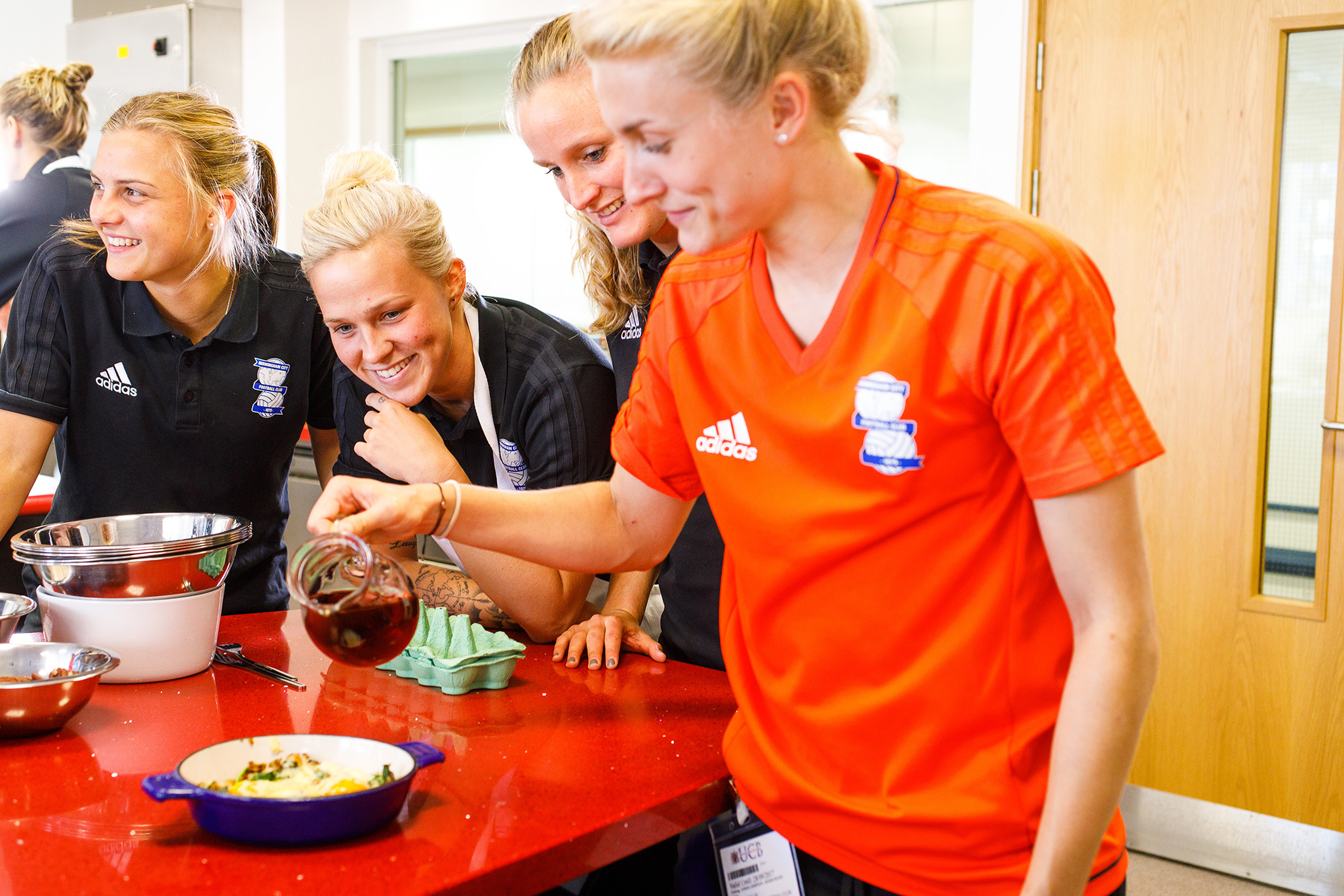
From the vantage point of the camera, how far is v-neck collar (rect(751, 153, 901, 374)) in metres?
0.93

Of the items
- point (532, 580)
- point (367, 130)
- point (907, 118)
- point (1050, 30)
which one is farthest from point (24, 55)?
point (532, 580)

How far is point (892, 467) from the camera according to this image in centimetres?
91

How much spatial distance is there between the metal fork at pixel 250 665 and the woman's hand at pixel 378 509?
32 cm

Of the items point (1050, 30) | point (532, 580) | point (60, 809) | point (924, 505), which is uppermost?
point (1050, 30)

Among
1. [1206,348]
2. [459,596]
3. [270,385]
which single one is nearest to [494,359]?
[459,596]

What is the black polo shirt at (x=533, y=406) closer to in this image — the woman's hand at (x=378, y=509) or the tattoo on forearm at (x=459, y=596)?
the tattoo on forearm at (x=459, y=596)

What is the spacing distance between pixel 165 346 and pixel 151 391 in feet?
0.26

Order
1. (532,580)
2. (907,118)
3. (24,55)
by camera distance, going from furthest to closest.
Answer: (24,55)
(907,118)
(532,580)

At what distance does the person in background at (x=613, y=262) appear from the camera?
148cm

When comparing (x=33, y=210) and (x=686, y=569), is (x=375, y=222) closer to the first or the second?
(x=686, y=569)

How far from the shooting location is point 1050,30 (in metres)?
2.94

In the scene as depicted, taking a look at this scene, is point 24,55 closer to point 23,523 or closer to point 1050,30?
point 23,523

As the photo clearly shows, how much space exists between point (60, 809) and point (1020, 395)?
911 millimetres

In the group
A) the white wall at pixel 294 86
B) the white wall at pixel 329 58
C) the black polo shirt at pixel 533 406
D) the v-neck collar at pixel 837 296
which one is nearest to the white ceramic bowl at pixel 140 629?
the black polo shirt at pixel 533 406
